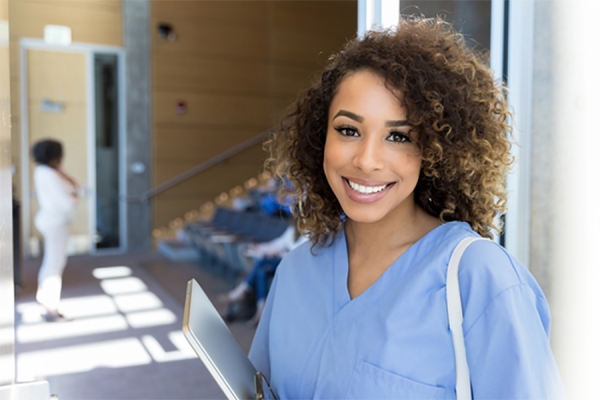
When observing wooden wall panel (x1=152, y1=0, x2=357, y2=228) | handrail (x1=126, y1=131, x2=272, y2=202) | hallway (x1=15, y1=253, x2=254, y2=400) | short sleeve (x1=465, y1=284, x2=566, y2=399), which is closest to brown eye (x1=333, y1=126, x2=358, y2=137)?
short sleeve (x1=465, y1=284, x2=566, y2=399)

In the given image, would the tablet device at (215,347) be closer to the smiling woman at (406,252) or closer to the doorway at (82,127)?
the smiling woman at (406,252)

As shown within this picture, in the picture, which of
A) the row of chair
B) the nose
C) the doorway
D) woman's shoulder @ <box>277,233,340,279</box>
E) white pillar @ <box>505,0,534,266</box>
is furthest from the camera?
the doorway

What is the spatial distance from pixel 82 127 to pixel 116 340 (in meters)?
4.65

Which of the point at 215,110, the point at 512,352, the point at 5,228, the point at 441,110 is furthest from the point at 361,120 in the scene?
the point at 215,110

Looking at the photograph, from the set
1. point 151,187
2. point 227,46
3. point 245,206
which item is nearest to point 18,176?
point 151,187

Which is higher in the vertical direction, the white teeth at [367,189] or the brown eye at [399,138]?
the brown eye at [399,138]

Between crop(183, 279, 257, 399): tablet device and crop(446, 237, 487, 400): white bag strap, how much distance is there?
0.41 metres

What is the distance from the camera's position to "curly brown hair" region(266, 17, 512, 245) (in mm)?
994

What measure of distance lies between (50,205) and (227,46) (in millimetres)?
4855

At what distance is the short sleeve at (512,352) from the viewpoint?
816mm

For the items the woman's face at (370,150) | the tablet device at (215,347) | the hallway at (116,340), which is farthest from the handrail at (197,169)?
the woman's face at (370,150)

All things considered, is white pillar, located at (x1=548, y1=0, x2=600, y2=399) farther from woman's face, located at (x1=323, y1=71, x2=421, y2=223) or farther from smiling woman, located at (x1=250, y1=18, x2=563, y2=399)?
woman's face, located at (x1=323, y1=71, x2=421, y2=223)

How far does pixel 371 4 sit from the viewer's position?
4.74 ft

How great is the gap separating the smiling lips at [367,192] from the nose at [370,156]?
45 millimetres
